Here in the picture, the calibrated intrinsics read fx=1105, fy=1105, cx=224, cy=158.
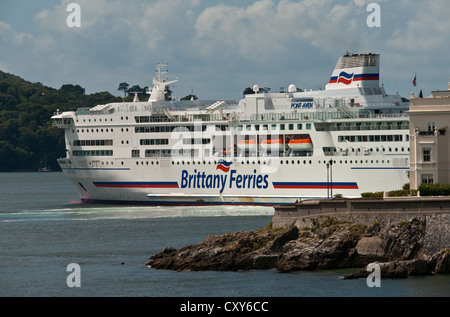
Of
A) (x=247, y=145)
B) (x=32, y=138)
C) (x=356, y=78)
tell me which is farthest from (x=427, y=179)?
(x=32, y=138)

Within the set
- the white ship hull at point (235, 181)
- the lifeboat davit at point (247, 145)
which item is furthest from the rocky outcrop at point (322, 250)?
the lifeboat davit at point (247, 145)

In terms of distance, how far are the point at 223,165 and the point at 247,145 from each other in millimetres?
2050

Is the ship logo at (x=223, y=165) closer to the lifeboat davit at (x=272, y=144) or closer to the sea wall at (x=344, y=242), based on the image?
the lifeboat davit at (x=272, y=144)

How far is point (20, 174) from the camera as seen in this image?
559ft

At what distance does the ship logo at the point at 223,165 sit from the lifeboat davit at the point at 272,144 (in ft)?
8.52

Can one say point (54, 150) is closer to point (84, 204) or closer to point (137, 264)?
point (84, 204)

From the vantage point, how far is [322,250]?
131 ft

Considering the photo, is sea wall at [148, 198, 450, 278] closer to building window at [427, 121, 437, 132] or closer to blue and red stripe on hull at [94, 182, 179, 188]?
building window at [427, 121, 437, 132]

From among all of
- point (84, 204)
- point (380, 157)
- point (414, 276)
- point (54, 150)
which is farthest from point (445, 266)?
point (54, 150)

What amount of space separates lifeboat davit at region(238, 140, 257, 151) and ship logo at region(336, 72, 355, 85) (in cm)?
735

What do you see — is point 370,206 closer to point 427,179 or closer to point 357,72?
point 427,179
